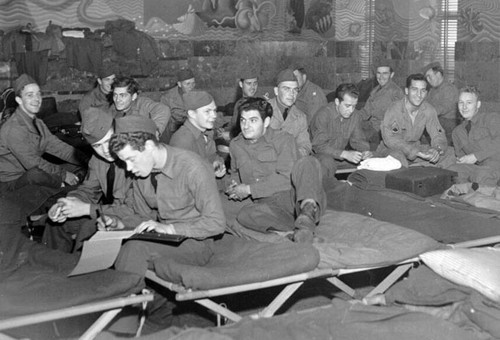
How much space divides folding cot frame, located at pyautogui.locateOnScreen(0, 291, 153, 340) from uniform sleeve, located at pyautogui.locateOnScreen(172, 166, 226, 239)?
2.08 feet

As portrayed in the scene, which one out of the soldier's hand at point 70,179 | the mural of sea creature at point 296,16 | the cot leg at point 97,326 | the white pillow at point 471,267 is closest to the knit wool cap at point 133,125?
the cot leg at point 97,326

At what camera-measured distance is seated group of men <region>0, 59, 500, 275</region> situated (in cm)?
484

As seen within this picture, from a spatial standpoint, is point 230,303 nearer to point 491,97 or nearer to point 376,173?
point 376,173

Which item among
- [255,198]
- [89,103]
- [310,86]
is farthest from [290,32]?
[255,198]

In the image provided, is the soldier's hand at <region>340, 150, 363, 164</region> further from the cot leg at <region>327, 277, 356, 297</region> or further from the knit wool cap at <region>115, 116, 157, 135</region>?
the knit wool cap at <region>115, 116, 157, 135</region>

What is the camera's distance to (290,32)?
13.6 m

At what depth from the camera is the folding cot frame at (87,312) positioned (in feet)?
12.8

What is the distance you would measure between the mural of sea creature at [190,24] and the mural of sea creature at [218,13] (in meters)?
0.11

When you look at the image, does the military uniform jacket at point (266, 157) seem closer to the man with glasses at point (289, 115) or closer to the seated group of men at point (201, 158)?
the seated group of men at point (201, 158)

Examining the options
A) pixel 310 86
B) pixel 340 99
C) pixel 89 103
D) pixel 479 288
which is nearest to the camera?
pixel 479 288

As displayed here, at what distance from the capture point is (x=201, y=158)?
4.98 metres

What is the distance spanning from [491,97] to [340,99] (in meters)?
3.87

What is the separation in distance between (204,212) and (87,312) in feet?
3.60

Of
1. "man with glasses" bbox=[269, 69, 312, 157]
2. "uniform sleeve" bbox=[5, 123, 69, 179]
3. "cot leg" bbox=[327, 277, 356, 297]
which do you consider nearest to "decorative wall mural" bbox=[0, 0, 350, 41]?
"uniform sleeve" bbox=[5, 123, 69, 179]
